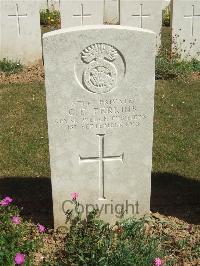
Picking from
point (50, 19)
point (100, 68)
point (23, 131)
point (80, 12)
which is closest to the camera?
point (100, 68)

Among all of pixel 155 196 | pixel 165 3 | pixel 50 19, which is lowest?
pixel 155 196

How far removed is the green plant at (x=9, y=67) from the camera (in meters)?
9.18

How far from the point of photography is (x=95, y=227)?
Answer: 4027 mm

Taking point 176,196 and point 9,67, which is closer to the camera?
point 176,196

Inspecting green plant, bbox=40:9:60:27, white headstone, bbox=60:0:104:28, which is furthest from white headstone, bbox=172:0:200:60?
green plant, bbox=40:9:60:27

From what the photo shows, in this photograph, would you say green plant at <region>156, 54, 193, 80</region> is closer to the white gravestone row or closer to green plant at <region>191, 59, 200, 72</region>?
green plant at <region>191, 59, 200, 72</region>

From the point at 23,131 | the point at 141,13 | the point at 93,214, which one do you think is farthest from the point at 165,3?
the point at 93,214

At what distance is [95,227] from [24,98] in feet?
14.0

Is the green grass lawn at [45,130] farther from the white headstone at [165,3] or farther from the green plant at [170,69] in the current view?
the white headstone at [165,3]

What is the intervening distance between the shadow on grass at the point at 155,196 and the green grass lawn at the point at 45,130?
0.16 m

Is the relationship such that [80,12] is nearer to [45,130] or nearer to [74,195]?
[45,130]

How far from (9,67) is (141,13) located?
2.96m

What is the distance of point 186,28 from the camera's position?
9.28 meters

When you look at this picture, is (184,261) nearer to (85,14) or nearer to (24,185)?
(24,185)
